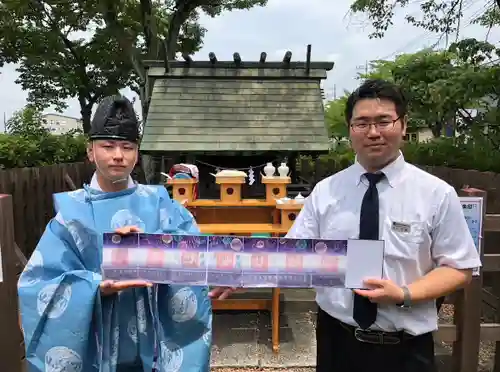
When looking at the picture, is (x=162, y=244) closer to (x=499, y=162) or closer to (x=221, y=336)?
(x=221, y=336)

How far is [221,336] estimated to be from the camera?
4656 millimetres

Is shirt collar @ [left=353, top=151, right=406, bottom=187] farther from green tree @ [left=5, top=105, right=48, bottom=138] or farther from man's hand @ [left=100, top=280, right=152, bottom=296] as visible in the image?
green tree @ [left=5, top=105, right=48, bottom=138]

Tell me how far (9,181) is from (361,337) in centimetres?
472

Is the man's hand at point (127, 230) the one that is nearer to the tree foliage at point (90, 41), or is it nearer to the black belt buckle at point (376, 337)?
the black belt buckle at point (376, 337)

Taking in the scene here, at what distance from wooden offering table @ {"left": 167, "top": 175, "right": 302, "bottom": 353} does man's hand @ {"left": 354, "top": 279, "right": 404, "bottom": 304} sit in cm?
275

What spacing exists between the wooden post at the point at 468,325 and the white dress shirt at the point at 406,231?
1.59m

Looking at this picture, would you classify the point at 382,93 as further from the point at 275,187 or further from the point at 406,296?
the point at 275,187

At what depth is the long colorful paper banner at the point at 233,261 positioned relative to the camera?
1.67 meters

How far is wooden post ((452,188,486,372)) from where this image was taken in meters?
3.12

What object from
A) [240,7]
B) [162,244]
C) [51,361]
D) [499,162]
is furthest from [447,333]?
[240,7]

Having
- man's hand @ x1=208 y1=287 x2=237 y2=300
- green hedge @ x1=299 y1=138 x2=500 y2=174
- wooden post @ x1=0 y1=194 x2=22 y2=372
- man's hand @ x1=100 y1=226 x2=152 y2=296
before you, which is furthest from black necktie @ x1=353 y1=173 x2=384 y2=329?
green hedge @ x1=299 y1=138 x2=500 y2=174

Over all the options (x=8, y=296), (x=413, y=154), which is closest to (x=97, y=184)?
(x=8, y=296)

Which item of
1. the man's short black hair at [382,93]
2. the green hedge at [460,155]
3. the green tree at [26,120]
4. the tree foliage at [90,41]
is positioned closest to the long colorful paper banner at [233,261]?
the man's short black hair at [382,93]

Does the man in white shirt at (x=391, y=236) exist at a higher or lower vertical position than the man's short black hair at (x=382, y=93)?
lower
